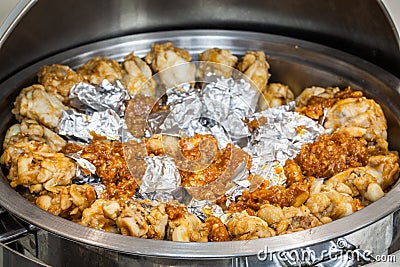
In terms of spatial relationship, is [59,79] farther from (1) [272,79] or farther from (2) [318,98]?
(2) [318,98]

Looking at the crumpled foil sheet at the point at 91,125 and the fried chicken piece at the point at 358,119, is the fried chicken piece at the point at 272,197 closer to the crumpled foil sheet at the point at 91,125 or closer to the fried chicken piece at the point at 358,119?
the fried chicken piece at the point at 358,119

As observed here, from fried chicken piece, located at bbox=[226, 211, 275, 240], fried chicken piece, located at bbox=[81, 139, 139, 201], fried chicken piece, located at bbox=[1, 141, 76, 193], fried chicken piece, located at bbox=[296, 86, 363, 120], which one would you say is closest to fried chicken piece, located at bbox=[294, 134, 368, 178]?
fried chicken piece, located at bbox=[296, 86, 363, 120]

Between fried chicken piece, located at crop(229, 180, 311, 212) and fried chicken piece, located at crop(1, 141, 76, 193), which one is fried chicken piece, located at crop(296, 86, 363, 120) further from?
fried chicken piece, located at crop(1, 141, 76, 193)

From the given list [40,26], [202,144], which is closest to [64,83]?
[40,26]

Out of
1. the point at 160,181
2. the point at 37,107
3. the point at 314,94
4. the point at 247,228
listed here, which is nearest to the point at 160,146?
the point at 160,181

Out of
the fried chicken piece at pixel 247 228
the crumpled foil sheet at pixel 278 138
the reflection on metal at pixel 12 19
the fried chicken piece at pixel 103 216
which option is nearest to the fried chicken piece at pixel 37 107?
the reflection on metal at pixel 12 19

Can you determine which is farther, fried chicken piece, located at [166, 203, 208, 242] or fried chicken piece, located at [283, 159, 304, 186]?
fried chicken piece, located at [283, 159, 304, 186]
